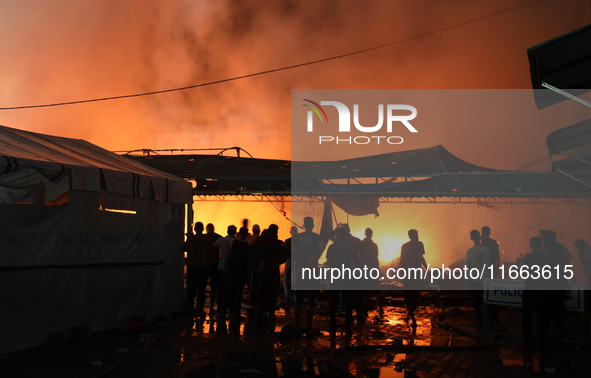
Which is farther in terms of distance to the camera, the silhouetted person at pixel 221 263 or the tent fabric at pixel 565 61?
the silhouetted person at pixel 221 263

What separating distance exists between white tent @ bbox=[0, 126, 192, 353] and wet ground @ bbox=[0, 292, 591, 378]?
0.48m

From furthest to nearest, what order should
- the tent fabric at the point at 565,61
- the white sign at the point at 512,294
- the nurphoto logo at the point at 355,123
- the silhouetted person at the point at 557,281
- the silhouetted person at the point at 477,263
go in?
the nurphoto logo at the point at 355,123 → the silhouetted person at the point at 477,263 → the white sign at the point at 512,294 → the silhouetted person at the point at 557,281 → the tent fabric at the point at 565,61

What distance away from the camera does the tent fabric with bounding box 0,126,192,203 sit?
8.78 m

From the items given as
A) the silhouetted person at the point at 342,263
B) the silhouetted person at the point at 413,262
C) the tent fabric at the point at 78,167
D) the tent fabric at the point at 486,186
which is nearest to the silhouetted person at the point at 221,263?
the tent fabric at the point at 78,167

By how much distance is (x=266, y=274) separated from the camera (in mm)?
10797

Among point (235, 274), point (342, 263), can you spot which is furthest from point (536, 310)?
point (235, 274)

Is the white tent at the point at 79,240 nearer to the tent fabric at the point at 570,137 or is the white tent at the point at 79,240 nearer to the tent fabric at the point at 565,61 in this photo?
the tent fabric at the point at 565,61

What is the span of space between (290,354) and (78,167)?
15.1ft

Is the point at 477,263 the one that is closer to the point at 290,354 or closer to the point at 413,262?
the point at 413,262

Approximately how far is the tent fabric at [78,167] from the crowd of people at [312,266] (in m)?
1.37

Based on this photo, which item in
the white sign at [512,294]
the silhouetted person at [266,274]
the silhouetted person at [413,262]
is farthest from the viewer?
the silhouetted person at [413,262]

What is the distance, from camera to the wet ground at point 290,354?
745cm

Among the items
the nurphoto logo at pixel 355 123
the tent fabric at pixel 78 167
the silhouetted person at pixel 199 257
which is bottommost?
the silhouetted person at pixel 199 257

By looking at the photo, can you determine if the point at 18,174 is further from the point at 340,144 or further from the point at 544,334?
the point at 340,144
